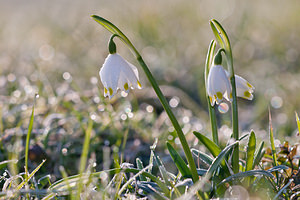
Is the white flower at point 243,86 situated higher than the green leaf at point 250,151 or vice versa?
the white flower at point 243,86

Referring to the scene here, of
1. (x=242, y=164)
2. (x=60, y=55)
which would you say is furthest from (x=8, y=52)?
(x=242, y=164)

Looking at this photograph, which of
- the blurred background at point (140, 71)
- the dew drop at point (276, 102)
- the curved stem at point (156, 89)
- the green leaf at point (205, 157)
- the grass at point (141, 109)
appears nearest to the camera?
the curved stem at point (156, 89)

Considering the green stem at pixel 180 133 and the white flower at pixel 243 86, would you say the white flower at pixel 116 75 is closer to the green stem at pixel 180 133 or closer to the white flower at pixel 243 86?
the green stem at pixel 180 133

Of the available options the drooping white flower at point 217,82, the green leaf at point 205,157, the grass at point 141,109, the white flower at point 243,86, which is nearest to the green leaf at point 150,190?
the grass at point 141,109

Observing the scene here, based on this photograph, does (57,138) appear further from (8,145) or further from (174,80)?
(174,80)

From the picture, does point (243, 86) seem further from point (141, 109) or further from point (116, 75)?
point (141, 109)

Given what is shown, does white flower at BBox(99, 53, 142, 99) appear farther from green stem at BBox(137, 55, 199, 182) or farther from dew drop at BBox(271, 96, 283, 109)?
dew drop at BBox(271, 96, 283, 109)

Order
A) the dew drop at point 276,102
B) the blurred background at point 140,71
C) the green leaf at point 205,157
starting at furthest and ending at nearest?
1. the dew drop at point 276,102
2. the blurred background at point 140,71
3. the green leaf at point 205,157

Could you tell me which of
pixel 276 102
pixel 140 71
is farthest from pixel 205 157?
pixel 140 71
